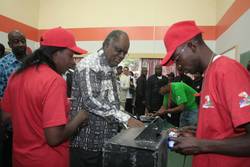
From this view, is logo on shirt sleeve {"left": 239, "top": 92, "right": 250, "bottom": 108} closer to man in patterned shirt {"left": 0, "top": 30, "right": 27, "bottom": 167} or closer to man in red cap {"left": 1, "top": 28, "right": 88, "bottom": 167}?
man in red cap {"left": 1, "top": 28, "right": 88, "bottom": 167}

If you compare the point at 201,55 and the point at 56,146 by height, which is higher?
the point at 201,55

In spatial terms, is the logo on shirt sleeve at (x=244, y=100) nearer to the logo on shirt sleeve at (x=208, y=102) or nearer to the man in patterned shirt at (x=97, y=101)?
the logo on shirt sleeve at (x=208, y=102)

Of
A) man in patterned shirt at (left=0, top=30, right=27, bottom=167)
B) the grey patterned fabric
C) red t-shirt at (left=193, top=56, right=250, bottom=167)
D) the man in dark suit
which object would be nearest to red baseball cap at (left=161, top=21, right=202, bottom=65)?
red t-shirt at (left=193, top=56, right=250, bottom=167)

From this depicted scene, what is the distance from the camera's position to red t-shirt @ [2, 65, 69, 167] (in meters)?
1.50

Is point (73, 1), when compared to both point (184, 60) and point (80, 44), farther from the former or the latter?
point (184, 60)

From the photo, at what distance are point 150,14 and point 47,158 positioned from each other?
24.0ft

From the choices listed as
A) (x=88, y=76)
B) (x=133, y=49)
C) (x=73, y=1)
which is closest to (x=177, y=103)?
(x=88, y=76)

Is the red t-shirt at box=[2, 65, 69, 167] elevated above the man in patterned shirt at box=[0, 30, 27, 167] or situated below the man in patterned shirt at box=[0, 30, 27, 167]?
below

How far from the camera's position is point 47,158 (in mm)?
1579

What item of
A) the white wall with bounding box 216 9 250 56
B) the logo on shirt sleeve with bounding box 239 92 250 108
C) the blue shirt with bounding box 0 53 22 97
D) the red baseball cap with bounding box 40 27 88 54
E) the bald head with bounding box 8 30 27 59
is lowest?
the logo on shirt sleeve with bounding box 239 92 250 108

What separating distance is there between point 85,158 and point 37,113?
777 mm

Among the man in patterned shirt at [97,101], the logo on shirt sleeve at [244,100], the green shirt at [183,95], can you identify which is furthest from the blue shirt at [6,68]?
the logo on shirt sleeve at [244,100]

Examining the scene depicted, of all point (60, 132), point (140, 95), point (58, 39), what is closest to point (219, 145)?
point (60, 132)

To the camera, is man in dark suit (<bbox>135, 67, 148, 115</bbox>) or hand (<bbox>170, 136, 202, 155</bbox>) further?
man in dark suit (<bbox>135, 67, 148, 115</bbox>)
